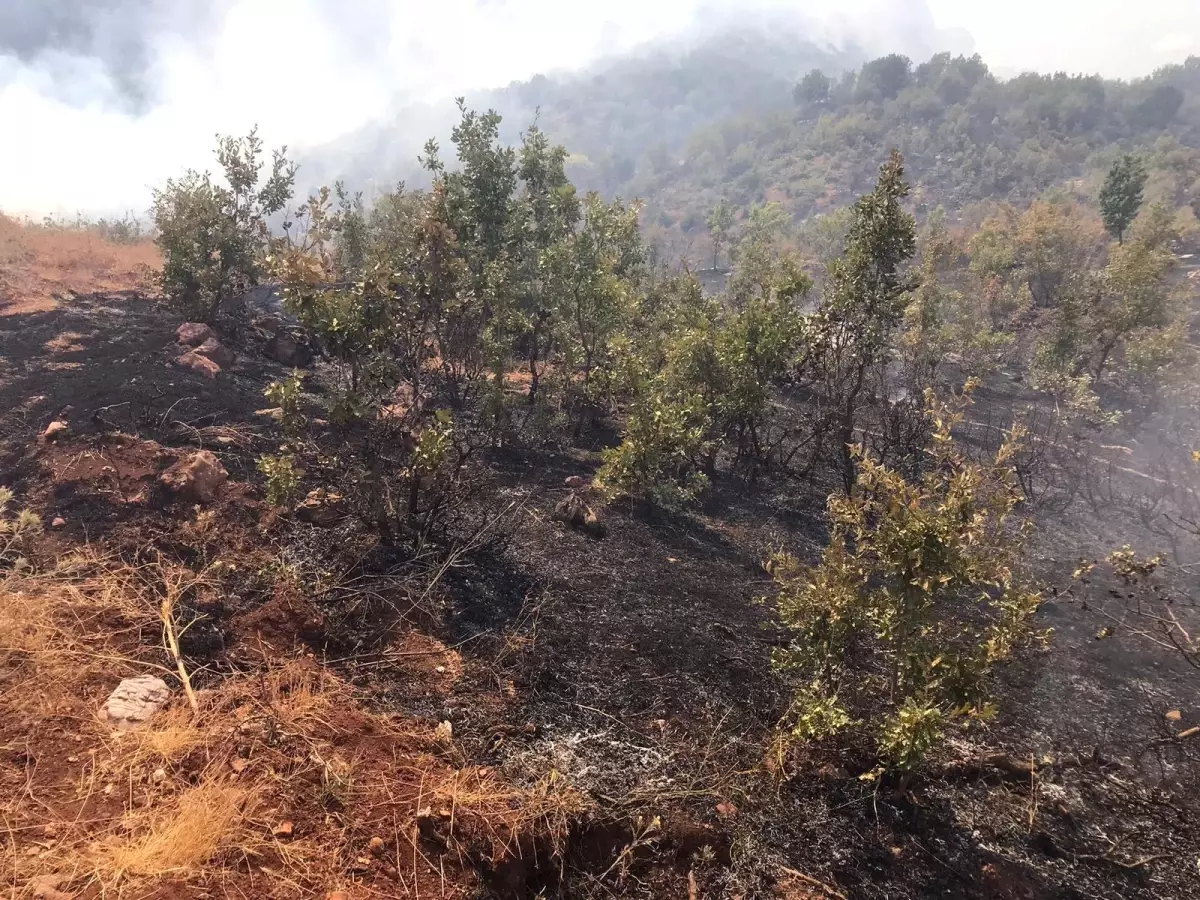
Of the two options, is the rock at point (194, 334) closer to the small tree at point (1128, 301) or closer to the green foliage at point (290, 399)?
the green foliage at point (290, 399)

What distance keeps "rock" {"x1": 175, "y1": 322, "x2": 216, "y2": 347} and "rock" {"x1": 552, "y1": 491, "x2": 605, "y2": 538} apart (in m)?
7.80

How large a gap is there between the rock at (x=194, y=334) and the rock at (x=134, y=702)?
30.0ft

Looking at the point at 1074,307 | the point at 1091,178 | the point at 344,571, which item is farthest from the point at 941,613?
the point at 1091,178

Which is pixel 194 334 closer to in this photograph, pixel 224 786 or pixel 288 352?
pixel 288 352

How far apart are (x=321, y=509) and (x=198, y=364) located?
18.0ft

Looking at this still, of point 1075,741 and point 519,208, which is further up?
point 519,208

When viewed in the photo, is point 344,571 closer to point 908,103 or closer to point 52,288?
point 52,288

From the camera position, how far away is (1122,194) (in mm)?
28547

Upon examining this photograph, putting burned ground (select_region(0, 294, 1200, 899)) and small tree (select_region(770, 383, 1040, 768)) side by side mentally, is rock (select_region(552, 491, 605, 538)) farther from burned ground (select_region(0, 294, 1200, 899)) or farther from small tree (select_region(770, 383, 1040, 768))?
small tree (select_region(770, 383, 1040, 768))

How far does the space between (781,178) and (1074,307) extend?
103 metres

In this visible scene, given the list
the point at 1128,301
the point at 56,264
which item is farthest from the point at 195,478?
the point at 1128,301

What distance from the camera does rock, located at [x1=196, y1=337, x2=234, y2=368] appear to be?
36.4 feet

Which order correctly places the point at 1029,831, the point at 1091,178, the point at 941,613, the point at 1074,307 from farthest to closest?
the point at 1091,178 → the point at 1074,307 → the point at 941,613 → the point at 1029,831

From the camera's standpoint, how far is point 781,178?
353 ft
